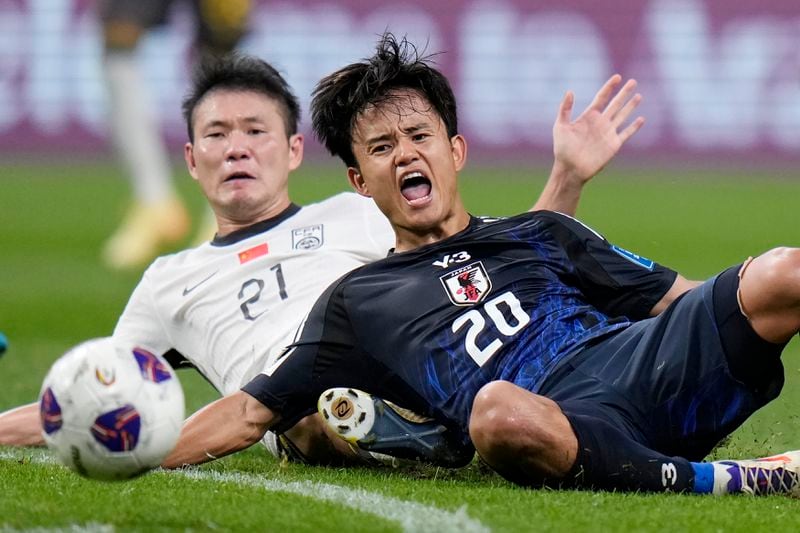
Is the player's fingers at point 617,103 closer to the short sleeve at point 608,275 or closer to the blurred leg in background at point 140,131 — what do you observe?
the short sleeve at point 608,275

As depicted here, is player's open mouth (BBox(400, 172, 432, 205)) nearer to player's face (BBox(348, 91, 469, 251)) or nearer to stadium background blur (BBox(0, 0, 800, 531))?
player's face (BBox(348, 91, 469, 251))

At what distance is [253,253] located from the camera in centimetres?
549

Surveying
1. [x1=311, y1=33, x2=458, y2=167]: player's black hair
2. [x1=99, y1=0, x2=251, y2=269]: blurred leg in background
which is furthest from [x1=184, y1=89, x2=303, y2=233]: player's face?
[x1=99, y1=0, x2=251, y2=269]: blurred leg in background

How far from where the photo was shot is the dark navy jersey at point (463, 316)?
4277 mm

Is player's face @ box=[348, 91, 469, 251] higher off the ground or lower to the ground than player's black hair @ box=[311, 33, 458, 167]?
lower

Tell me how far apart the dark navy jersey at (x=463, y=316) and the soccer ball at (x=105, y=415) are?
70 centimetres

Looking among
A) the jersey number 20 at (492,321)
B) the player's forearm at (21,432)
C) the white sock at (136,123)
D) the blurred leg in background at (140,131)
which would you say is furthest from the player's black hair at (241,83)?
the white sock at (136,123)

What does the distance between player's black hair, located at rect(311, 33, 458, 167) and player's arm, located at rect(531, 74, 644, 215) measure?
1.74 ft

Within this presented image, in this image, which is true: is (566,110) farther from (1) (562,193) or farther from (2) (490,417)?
(2) (490,417)

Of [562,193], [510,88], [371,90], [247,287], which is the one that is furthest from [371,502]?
[510,88]

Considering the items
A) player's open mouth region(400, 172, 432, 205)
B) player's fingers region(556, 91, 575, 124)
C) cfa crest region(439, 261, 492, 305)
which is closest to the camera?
cfa crest region(439, 261, 492, 305)

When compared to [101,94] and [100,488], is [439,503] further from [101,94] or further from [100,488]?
[101,94]

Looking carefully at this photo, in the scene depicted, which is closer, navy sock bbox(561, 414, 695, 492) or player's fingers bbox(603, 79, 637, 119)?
navy sock bbox(561, 414, 695, 492)

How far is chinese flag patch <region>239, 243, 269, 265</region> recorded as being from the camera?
17.9ft
